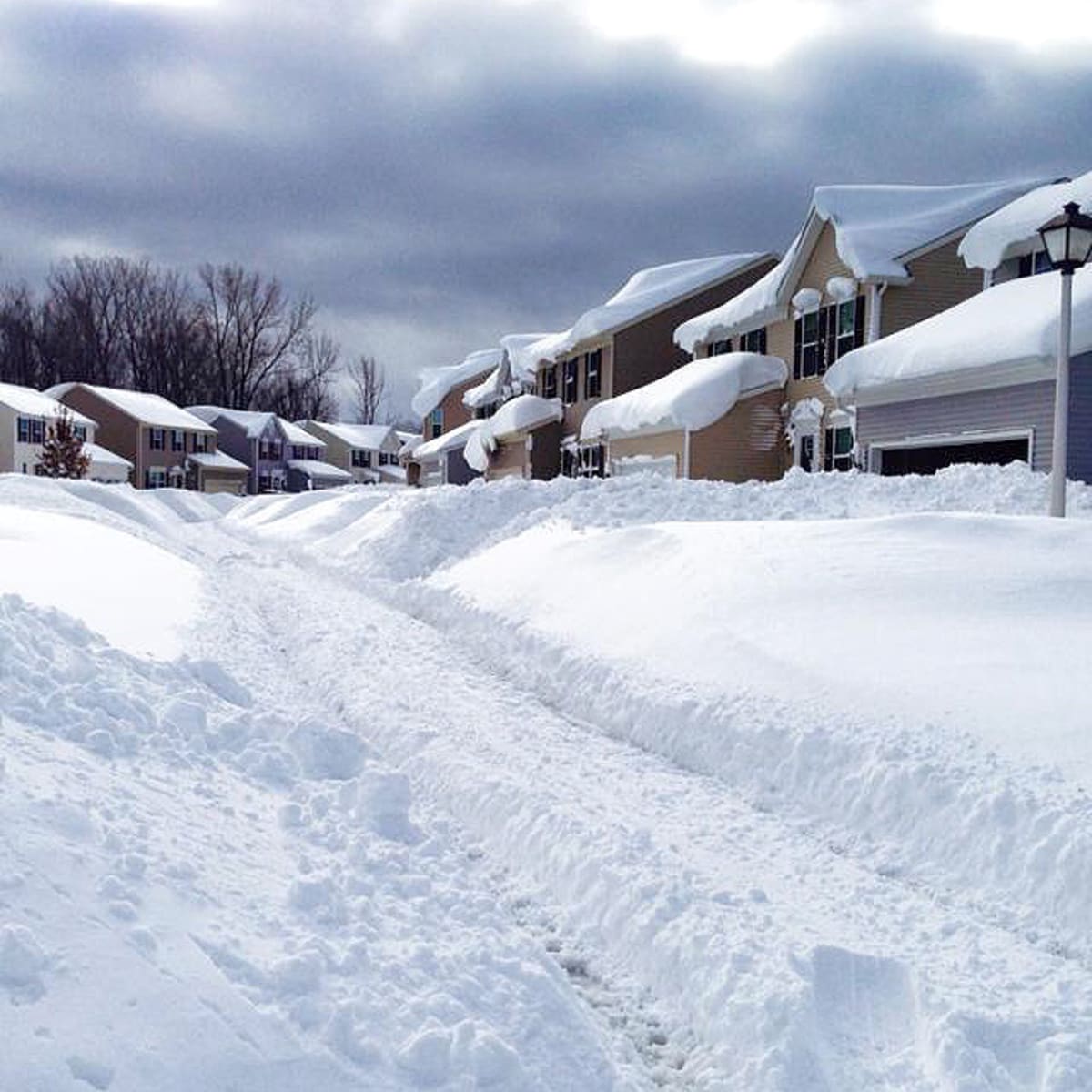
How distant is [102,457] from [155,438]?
5627 millimetres

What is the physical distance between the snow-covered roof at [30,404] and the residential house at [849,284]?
138 feet

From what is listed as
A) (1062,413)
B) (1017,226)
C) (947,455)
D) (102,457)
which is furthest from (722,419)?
(102,457)

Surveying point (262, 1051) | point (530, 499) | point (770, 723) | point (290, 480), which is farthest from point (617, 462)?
point (290, 480)

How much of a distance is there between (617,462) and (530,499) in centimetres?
887

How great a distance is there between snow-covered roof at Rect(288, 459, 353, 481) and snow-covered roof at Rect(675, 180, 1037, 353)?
175ft

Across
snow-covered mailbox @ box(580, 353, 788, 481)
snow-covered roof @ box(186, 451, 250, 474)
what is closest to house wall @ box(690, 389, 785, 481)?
snow-covered mailbox @ box(580, 353, 788, 481)

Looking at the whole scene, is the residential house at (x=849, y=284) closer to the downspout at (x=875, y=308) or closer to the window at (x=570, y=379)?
the downspout at (x=875, y=308)

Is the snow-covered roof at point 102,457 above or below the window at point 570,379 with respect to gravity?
below

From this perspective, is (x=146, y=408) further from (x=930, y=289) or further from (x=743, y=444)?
(x=930, y=289)

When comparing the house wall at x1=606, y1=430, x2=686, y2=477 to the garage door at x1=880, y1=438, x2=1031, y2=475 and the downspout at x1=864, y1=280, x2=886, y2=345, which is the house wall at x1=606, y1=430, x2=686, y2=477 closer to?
the downspout at x1=864, y1=280, x2=886, y2=345

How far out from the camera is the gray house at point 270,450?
6975 cm

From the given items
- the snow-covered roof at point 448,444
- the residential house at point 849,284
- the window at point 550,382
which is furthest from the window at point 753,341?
the snow-covered roof at point 448,444

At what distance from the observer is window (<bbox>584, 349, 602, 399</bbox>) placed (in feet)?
106

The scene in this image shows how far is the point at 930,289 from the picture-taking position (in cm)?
2041
